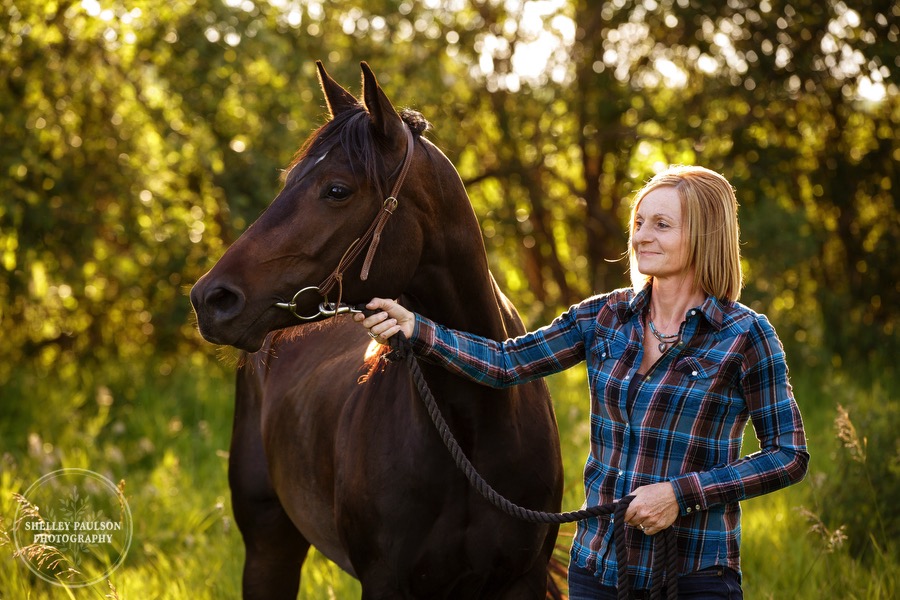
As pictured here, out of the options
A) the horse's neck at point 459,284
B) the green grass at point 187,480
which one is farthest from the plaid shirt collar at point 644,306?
the green grass at point 187,480

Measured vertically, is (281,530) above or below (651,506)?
below

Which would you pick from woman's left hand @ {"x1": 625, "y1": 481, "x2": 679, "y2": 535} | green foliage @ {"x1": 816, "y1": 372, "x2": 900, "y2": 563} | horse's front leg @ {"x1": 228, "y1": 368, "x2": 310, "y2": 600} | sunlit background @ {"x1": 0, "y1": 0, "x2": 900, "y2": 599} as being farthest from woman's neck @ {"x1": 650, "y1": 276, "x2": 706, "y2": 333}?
sunlit background @ {"x1": 0, "y1": 0, "x2": 900, "y2": 599}

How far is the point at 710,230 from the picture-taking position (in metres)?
2.35

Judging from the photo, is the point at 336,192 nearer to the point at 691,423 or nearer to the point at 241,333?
the point at 241,333

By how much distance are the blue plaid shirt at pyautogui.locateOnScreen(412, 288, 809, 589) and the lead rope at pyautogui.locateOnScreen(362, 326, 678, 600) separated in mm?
55

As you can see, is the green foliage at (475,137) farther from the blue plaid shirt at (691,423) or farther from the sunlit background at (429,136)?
the blue plaid shirt at (691,423)

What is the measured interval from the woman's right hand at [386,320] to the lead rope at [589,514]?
0.03 meters

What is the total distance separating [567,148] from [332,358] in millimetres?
6561

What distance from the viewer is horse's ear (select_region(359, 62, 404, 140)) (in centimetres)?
242

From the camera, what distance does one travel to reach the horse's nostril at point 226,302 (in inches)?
90.1

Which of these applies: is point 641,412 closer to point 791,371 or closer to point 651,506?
point 651,506

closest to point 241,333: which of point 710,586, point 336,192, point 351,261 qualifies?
point 351,261

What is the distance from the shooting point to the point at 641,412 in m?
2.35

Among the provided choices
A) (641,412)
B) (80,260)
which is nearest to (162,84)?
(80,260)
